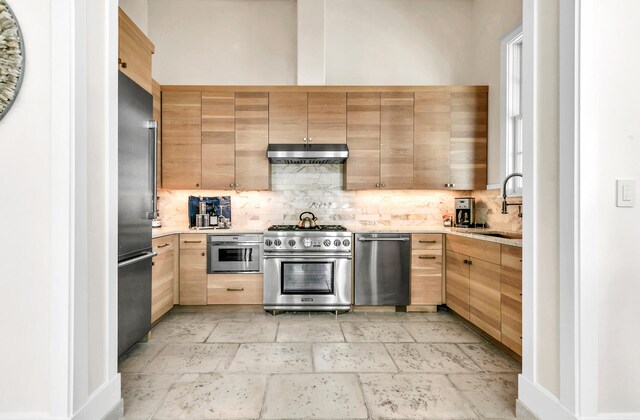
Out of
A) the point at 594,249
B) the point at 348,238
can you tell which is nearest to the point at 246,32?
the point at 348,238

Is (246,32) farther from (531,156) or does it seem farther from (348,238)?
(531,156)

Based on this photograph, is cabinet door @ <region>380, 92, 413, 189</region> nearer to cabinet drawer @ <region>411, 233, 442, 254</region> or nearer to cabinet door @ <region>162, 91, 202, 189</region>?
cabinet drawer @ <region>411, 233, 442, 254</region>

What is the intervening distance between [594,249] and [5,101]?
8.71 feet

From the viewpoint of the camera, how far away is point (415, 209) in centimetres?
439

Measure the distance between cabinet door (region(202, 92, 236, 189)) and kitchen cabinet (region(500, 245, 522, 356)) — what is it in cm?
297

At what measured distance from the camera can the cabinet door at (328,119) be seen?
13.0 ft

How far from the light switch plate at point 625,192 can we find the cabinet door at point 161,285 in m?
3.28

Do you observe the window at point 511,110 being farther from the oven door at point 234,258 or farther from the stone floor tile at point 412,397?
the oven door at point 234,258

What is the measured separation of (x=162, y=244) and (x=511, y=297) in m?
3.14

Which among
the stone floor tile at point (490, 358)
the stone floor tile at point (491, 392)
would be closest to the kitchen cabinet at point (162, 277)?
the stone floor tile at point (491, 392)

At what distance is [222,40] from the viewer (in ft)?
13.9

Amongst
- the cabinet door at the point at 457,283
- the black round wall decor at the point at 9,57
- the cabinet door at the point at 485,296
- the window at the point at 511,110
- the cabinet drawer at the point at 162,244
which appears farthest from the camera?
the window at the point at 511,110

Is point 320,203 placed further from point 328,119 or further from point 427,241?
point 427,241

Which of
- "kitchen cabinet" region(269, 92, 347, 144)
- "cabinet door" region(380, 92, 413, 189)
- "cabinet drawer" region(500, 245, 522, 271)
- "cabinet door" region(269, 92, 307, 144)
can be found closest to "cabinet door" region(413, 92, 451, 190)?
"cabinet door" region(380, 92, 413, 189)
